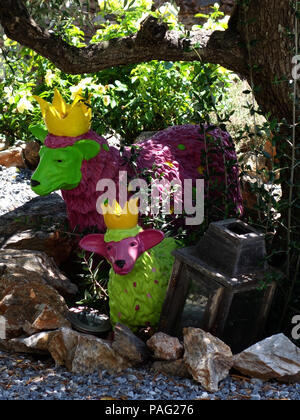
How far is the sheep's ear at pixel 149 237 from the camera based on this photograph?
309 centimetres

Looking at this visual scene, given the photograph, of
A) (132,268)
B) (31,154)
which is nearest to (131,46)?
(132,268)

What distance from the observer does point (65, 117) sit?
12.0 feet

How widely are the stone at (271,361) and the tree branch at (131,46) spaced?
5.87 feet

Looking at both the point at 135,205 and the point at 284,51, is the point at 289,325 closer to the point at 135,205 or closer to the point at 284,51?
the point at 135,205

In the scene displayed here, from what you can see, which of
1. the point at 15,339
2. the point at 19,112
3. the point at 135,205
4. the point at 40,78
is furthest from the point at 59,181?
the point at 40,78

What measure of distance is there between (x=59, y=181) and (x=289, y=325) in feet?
5.50

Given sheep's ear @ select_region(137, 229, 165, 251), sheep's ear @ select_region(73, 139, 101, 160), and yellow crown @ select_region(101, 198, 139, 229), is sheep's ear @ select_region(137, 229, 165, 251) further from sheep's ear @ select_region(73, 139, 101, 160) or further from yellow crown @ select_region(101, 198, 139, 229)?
sheep's ear @ select_region(73, 139, 101, 160)

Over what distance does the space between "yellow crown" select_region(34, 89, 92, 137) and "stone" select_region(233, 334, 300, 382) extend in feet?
5.98

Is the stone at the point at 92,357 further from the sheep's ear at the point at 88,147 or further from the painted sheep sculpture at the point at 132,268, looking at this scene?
the sheep's ear at the point at 88,147

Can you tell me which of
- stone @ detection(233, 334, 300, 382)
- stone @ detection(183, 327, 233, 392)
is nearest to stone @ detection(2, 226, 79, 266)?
stone @ detection(183, 327, 233, 392)

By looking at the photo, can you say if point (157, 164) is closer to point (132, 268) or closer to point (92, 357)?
point (132, 268)

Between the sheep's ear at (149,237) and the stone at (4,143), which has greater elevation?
the stone at (4,143)

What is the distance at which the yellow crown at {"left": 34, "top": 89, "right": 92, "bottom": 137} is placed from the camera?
3643 mm

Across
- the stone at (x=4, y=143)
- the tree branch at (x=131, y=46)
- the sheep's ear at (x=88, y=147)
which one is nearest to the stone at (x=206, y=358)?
the sheep's ear at (x=88, y=147)
